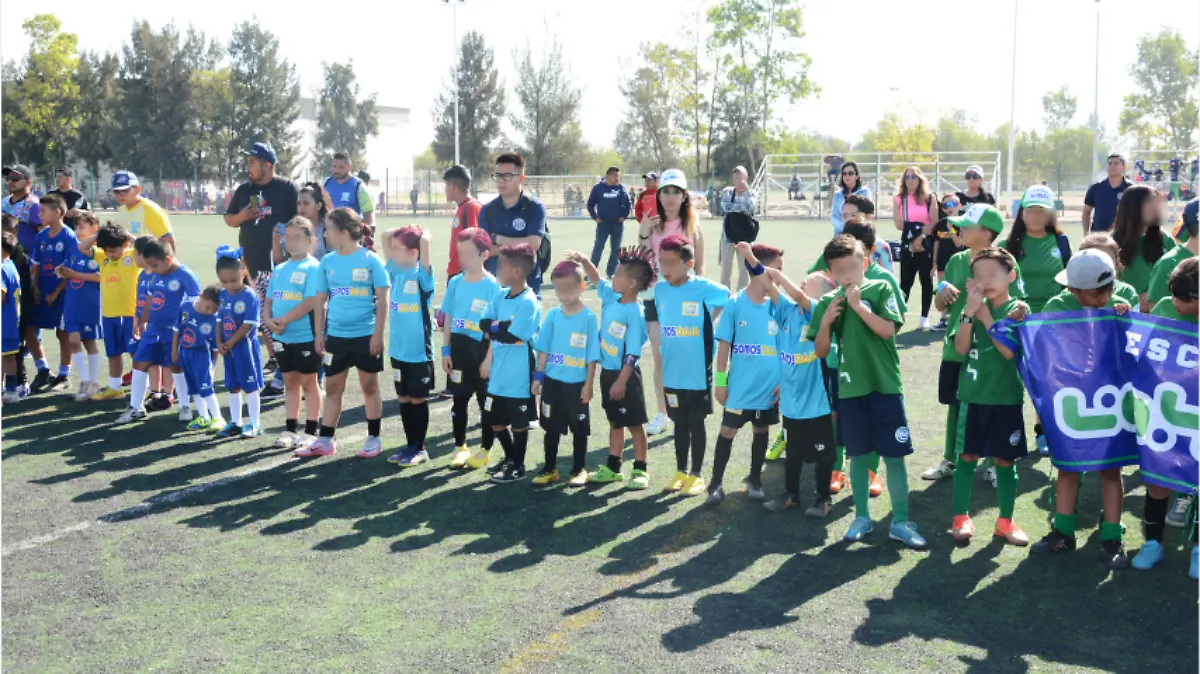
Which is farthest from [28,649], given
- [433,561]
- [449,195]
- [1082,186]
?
[1082,186]

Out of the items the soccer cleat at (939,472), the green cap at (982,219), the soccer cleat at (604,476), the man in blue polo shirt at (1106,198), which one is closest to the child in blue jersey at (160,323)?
the soccer cleat at (604,476)

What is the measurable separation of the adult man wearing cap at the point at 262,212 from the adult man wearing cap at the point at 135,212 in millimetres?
637

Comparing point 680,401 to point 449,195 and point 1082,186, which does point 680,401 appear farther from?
point 1082,186

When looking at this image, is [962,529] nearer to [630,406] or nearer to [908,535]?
[908,535]

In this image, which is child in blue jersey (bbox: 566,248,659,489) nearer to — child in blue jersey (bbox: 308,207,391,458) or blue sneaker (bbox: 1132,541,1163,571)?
child in blue jersey (bbox: 308,207,391,458)

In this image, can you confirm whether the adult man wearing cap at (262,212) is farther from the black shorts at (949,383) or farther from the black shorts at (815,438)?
the black shorts at (949,383)

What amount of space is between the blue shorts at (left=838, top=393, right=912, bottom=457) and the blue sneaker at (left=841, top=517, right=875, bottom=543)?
37 cm

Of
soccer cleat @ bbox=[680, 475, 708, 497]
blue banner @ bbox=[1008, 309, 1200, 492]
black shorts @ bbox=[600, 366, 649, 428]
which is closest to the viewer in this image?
blue banner @ bbox=[1008, 309, 1200, 492]

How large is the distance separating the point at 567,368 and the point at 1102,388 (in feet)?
10.3

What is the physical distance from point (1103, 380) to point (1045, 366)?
28 cm

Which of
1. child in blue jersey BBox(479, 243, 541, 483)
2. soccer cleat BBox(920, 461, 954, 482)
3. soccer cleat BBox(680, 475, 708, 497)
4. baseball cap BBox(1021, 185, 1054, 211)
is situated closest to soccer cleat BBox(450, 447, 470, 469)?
child in blue jersey BBox(479, 243, 541, 483)

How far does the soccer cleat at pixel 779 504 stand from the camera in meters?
6.28

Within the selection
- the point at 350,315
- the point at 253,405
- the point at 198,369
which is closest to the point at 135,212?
the point at 198,369

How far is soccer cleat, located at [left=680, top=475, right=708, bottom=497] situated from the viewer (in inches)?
263
